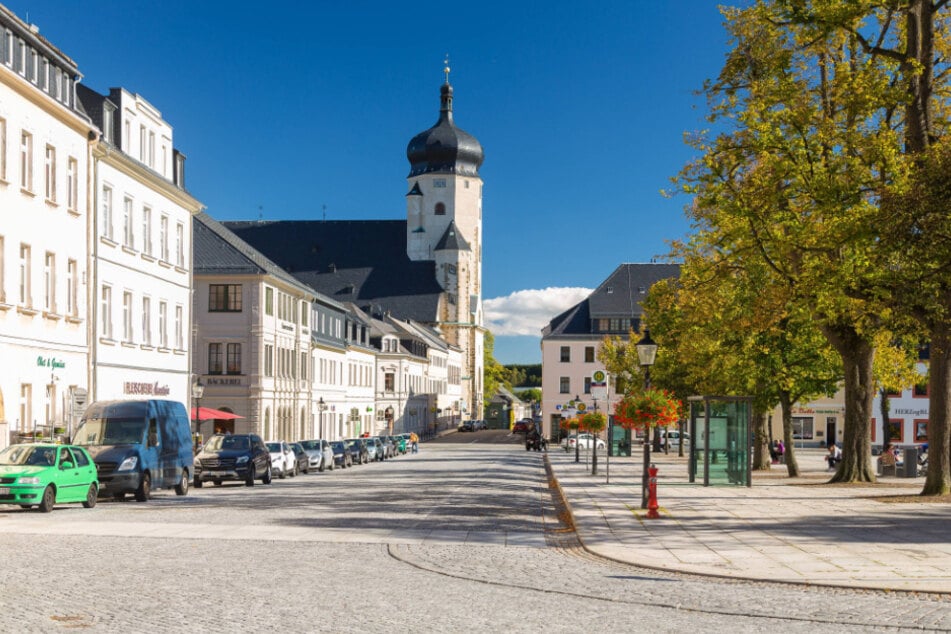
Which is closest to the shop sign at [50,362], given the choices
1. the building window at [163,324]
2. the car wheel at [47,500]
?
the building window at [163,324]

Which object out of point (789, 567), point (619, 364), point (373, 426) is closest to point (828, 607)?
point (789, 567)

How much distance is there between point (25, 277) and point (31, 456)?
1367cm

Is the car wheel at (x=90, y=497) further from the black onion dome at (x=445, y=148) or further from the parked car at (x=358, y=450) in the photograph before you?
the black onion dome at (x=445, y=148)

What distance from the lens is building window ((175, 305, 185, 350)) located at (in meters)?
53.3

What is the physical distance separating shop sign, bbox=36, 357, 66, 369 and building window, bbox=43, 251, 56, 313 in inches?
58.7

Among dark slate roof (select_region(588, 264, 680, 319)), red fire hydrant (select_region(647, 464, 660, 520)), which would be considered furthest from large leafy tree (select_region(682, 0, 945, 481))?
dark slate roof (select_region(588, 264, 680, 319))

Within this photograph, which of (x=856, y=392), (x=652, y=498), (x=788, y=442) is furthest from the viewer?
(x=788, y=442)

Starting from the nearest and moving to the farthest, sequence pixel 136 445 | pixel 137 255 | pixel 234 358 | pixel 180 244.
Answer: pixel 136 445 < pixel 137 255 < pixel 180 244 < pixel 234 358

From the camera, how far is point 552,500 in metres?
31.7

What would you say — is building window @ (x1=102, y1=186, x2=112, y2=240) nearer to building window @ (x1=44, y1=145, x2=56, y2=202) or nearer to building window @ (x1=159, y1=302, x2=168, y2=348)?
building window @ (x1=44, y1=145, x2=56, y2=202)

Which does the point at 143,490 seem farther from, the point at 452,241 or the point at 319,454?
the point at 452,241

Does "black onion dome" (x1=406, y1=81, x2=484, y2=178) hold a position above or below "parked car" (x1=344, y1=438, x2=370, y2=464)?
above

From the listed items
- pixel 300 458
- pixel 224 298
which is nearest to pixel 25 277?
pixel 300 458

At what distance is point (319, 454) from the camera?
5266 centimetres
